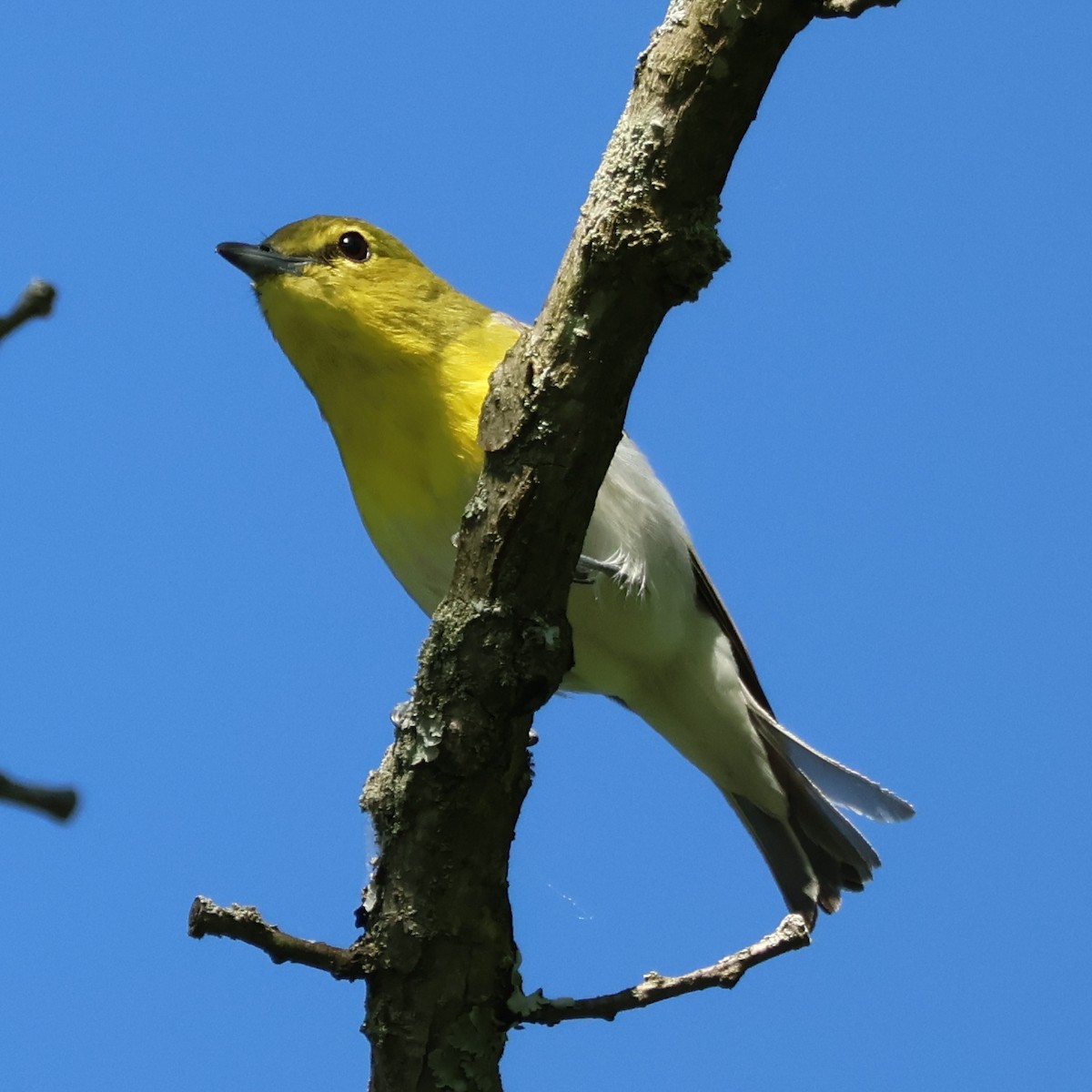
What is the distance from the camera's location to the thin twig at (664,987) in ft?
11.8

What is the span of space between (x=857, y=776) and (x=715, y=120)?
3.30 metres

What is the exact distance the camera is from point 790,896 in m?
5.86

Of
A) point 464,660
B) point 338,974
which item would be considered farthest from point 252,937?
point 464,660

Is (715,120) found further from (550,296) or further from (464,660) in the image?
(464,660)

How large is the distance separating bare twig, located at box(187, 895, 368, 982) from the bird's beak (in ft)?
9.02

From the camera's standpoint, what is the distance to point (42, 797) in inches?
34.9

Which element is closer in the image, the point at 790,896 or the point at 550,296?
the point at 550,296

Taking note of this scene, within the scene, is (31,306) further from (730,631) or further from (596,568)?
(730,631)

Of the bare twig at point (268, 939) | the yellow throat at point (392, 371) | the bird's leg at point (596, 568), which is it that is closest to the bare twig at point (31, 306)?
the bare twig at point (268, 939)

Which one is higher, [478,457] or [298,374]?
[298,374]

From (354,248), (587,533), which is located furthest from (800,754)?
(354,248)

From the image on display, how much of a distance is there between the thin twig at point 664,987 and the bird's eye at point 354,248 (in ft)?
9.89

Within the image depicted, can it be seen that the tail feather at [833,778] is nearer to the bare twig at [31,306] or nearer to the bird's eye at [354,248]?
the bird's eye at [354,248]

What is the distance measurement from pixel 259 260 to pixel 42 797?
4791 millimetres
